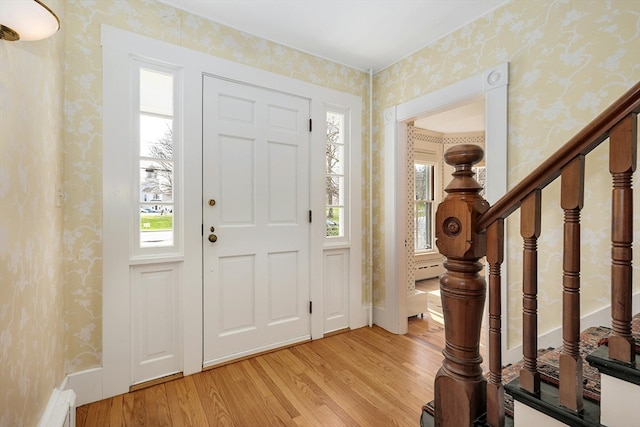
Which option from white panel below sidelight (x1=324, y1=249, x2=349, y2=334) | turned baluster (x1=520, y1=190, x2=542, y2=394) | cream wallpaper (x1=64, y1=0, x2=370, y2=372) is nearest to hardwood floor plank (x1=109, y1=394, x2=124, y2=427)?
cream wallpaper (x1=64, y1=0, x2=370, y2=372)

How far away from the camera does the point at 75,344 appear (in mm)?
1844

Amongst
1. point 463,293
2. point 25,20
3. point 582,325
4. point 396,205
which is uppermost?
point 25,20

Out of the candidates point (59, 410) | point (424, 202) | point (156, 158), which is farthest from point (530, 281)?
point (424, 202)

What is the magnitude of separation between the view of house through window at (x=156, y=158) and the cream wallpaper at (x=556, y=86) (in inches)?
86.6

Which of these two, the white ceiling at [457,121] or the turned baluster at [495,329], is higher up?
the white ceiling at [457,121]

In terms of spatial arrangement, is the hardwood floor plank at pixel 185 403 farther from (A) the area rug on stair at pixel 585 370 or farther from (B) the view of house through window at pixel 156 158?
(A) the area rug on stair at pixel 585 370

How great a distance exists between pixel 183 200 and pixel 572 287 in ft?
6.96

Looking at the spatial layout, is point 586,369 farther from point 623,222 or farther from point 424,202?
point 424,202

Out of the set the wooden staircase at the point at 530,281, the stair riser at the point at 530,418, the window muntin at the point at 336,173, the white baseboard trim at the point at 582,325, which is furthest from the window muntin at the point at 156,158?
the white baseboard trim at the point at 582,325

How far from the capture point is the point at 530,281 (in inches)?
35.9

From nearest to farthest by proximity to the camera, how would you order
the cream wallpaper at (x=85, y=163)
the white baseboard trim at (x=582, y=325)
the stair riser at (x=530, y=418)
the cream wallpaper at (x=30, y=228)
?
1. the stair riser at (x=530, y=418)
2. the cream wallpaper at (x=30, y=228)
3. the white baseboard trim at (x=582, y=325)
4. the cream wallpaper at (x=85, y=163)

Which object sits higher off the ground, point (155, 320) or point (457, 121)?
point (457, 121)

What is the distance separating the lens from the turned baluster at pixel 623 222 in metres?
0.77

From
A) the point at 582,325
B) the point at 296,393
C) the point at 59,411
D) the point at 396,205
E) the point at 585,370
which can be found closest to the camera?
the point at 585,370
